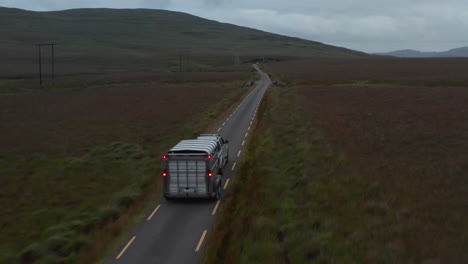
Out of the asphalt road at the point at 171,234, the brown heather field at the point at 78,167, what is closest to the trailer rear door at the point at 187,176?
the asphalt road at the point at 171,234

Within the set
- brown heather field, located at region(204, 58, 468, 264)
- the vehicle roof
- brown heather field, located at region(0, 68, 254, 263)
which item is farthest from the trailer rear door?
brown heather field, located at region(0, 68, 254, 263)

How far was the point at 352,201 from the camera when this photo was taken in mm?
18141

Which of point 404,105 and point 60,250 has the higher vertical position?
point 404,105

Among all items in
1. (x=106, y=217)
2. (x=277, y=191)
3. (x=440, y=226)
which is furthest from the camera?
(x=277, y=191)

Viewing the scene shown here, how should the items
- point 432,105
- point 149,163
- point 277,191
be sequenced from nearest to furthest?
point 277,191
point 149,163
point 432,105

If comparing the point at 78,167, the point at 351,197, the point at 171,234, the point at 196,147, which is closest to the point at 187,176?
the point at 196,147

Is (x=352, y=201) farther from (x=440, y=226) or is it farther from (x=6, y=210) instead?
(x=6, y=210)

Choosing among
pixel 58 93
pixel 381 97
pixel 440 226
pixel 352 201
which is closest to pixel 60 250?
pixel 352 201

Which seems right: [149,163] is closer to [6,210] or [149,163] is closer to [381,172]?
[6,210]

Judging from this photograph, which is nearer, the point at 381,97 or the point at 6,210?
the point at 6,210

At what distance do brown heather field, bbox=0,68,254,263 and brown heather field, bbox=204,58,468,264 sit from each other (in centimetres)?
532

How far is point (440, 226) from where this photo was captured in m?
14.8

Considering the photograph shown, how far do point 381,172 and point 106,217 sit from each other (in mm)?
13703

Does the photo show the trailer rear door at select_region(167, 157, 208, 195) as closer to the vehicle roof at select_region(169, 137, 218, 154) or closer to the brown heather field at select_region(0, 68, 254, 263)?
the vehicle roof at select_region(169, 137, 218, 154)
